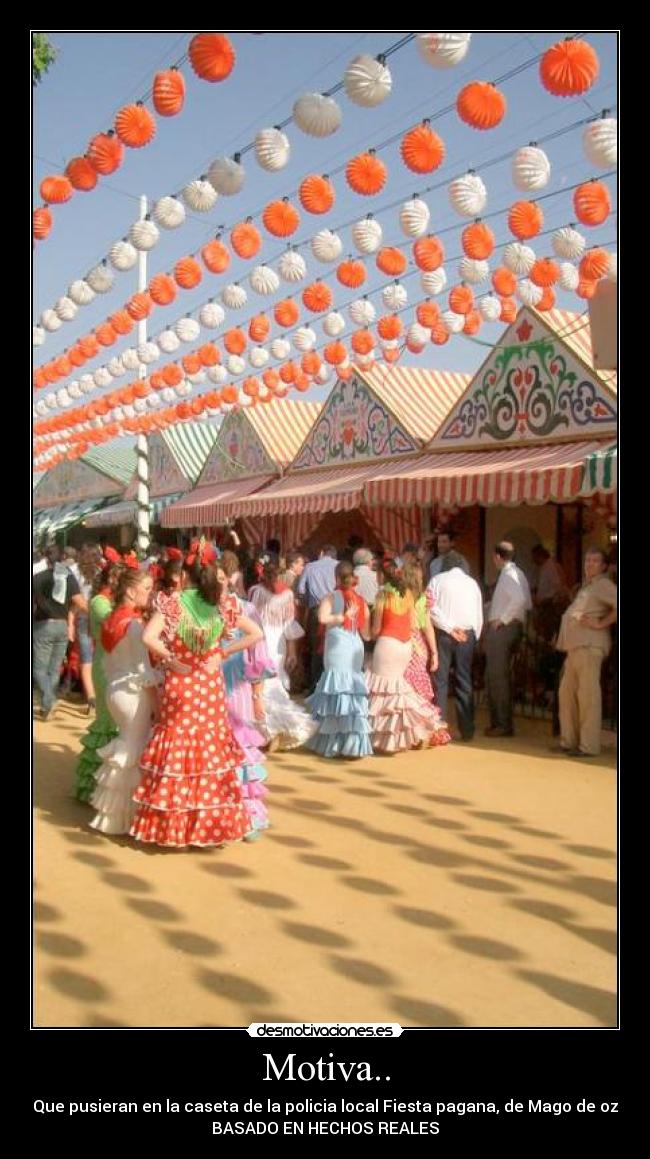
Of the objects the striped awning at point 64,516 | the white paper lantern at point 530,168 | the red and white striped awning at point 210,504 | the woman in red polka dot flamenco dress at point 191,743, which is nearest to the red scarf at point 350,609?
the woman in red polka dot flamenco dress at point 191,743

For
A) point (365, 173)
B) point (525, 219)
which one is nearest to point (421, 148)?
point (365, 173)

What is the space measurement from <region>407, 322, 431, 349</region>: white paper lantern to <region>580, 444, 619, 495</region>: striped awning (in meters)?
4.31

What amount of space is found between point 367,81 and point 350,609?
13.8 ft

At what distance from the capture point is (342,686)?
28.4 ft

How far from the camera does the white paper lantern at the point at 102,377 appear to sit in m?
16.7

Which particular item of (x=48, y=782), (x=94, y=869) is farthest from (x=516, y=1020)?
(x=48, y=782)

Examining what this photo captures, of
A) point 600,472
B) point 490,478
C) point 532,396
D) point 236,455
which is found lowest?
point 600,472

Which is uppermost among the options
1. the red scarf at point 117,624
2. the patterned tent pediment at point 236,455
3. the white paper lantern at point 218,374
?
the white paper lantern at point 218,374

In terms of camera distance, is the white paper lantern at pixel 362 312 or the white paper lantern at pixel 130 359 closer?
the white paper lantern at pixel 362 312

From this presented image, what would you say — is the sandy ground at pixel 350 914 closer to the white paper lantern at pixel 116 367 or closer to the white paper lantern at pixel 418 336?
the white paper lantern at pixel 418 336

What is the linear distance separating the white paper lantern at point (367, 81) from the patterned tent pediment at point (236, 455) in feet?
37.4

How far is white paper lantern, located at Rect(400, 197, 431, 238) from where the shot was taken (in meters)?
8.81

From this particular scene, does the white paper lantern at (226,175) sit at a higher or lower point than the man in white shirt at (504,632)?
higher

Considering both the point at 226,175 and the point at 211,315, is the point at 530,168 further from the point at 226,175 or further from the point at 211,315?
the point at 211,315
